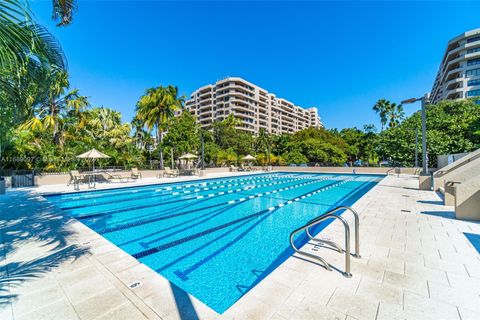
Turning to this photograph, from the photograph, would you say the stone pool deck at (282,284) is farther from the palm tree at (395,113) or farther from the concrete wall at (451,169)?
the palm tree at (395,113)

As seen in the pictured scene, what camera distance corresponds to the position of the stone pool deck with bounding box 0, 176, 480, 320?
2146 mm

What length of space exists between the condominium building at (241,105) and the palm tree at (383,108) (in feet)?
97.1

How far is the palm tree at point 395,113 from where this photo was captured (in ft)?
115

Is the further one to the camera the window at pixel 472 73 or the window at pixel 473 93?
the window at pixel 472 73

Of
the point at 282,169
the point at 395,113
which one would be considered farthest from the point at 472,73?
the point at 282,169

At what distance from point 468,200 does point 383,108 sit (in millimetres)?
37530

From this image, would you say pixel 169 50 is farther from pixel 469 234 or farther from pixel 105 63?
pixel 469 234

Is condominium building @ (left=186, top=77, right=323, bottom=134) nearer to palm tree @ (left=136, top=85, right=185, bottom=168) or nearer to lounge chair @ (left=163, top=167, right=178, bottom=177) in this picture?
palm tree @ (left=136, top=85, right=185, bottom=168)

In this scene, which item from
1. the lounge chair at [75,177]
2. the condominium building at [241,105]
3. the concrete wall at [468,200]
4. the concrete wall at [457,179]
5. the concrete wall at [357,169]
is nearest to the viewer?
the concrete wall at [468,200]

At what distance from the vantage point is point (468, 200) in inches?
207

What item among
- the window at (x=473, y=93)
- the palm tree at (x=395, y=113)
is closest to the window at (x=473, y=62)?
the window at (x=473, y=93)

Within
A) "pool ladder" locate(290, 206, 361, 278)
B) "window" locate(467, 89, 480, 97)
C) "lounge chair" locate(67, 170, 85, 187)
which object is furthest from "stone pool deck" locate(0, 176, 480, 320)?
"window" locate(467, 89, 480, 97)

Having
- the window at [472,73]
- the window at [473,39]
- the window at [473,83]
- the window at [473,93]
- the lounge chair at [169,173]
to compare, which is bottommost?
the lounge chair at [169,173]

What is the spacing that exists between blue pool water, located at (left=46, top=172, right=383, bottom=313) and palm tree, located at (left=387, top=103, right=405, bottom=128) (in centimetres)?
3329
